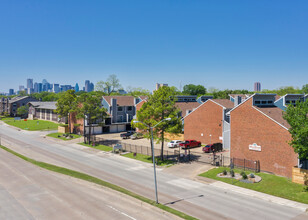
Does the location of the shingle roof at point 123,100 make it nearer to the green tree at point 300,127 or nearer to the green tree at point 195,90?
the green tree at point 300,127

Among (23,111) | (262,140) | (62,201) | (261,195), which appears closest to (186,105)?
(262,140)

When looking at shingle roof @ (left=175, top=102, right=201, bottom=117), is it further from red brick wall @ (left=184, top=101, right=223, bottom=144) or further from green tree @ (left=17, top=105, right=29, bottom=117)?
green tree @ (left=17, top=105, right=29, bottom=117)

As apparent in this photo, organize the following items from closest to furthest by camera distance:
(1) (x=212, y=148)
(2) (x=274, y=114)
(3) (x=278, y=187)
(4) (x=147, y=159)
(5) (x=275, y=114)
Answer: (3) (x=278, y=187), (2) (x=274, y=114), (5) (x=275, y=114), (4) (x=147, y=159), (1) (x=212, y=148)

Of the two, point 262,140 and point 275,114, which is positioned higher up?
point 275,114

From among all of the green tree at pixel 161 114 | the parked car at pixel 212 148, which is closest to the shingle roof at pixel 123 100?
the green tree at pixel 161 114

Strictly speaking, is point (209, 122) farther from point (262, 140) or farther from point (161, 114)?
point (262, 140)

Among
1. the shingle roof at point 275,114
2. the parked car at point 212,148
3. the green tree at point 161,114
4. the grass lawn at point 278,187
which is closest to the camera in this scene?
the grass lawn at point 278,187
